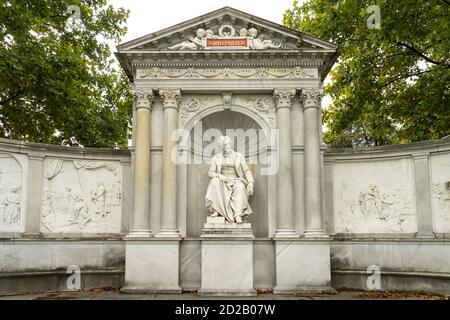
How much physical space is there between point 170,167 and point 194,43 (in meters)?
3.65

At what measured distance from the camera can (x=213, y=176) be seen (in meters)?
12.3

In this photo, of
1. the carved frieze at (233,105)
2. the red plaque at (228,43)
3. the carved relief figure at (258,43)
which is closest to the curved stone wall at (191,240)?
the carved frieze at (233,105)

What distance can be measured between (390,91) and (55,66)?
1281 cm

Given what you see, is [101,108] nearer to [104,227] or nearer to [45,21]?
[45,21]

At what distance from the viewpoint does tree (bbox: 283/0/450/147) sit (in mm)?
13406

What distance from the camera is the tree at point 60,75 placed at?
15312 mm

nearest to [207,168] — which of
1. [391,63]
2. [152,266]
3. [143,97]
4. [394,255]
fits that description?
[143,97]

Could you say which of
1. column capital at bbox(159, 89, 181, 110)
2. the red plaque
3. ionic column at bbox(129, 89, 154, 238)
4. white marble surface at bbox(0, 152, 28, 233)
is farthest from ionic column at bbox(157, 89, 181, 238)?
white marble surface at bbox(0, 152, 28, 233)

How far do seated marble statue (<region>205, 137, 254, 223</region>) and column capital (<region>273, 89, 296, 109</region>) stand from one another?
1859mm

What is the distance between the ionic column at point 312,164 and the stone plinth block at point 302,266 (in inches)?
16.5

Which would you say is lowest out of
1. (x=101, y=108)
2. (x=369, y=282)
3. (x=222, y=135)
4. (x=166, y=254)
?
(x=369, y=282)

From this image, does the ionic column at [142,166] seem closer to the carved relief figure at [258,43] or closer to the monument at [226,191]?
the monument at [226,191]

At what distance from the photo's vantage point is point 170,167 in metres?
12.4

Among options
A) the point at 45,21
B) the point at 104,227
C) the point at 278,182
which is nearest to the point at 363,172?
the point at 278,182
